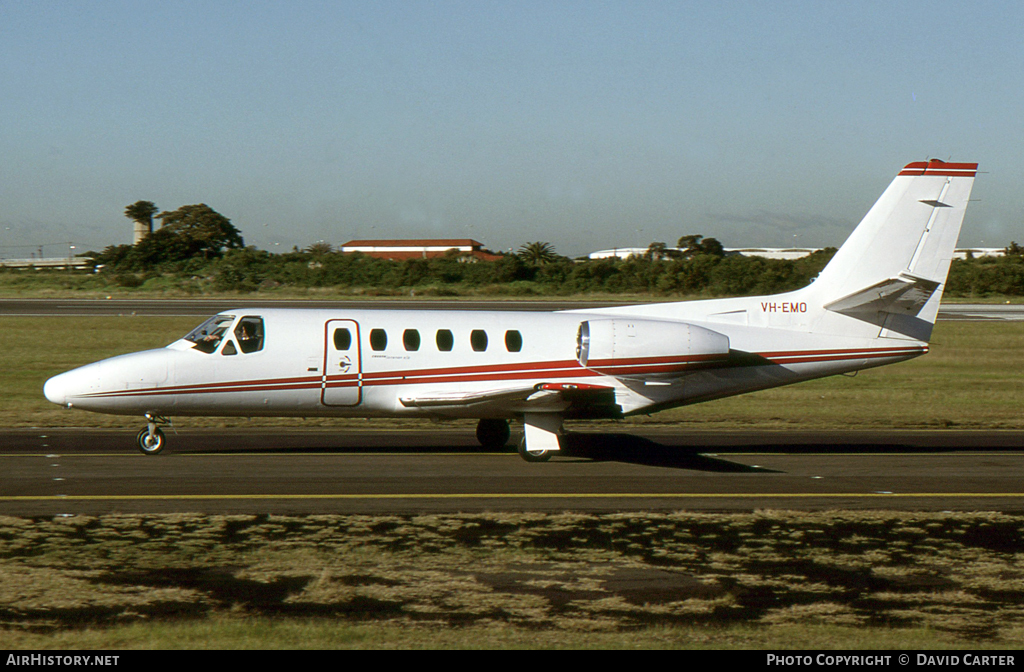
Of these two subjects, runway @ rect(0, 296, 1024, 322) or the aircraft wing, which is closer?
the aircraft wing

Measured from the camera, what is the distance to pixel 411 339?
18.4 m

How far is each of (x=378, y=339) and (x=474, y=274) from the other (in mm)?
76893

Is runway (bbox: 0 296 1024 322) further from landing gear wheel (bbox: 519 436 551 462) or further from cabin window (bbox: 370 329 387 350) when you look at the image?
landing gear wheel (bbox: 519 436 551 462)

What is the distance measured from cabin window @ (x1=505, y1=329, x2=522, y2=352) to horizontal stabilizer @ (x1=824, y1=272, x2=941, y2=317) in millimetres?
6236

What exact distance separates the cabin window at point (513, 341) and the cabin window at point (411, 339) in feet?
5.55

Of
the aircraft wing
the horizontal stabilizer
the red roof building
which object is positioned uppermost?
the red roof building

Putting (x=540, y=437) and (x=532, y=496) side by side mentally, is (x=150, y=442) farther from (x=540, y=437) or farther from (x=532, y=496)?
(x=532, y=496)

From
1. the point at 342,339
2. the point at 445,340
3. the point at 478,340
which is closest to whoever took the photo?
the point at 342,339

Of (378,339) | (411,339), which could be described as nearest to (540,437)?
(411,339)

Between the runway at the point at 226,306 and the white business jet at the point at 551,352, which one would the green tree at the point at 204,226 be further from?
the white business jet at the point at 551,352

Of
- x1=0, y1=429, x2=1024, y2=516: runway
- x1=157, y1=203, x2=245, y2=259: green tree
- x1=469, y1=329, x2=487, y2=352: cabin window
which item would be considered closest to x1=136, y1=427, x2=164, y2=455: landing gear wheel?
x1=0, y1=429, x2=1024, y2=516: runway

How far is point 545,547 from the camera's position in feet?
38.6

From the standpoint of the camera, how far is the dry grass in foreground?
8648 mm

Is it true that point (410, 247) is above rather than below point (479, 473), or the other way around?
above
